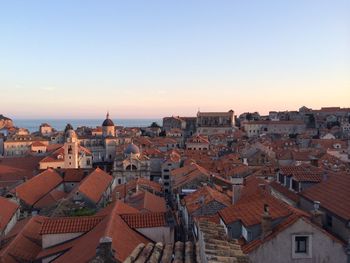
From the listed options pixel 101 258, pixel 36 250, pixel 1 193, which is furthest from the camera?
pixel 1 193

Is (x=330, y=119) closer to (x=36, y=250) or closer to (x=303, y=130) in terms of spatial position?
(x=303, y=130)

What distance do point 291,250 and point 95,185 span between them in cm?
2807

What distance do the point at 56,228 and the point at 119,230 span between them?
137 inches

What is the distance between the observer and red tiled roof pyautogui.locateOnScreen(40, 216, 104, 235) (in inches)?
714

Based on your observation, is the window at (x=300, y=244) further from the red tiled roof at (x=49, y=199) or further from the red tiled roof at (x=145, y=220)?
the red tiled roof at (x=49, y=199)

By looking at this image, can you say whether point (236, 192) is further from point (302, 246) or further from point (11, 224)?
point (11, 224)

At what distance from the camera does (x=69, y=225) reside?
18484 mm

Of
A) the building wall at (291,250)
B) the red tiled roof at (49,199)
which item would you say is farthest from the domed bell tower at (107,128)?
the building wall at (291,250)

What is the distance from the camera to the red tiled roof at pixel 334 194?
44.4 feet

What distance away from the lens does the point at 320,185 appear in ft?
54.2

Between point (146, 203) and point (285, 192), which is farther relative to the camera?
point (146, 203)

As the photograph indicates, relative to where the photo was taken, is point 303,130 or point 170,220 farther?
point 303,130

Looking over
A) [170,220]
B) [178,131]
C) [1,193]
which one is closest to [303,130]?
[178,131]

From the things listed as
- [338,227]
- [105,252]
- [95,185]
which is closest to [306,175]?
[338,227]
